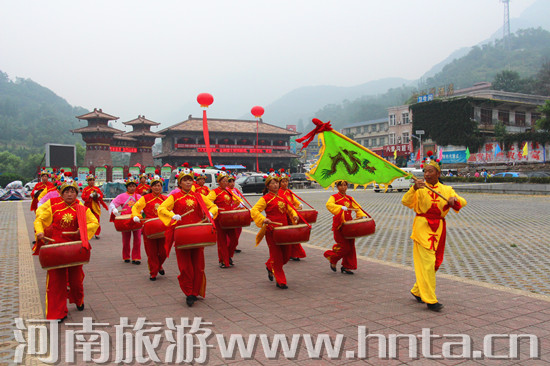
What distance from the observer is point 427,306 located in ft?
15.6

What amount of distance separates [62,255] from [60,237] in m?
0.44

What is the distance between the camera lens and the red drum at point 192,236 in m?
4.90

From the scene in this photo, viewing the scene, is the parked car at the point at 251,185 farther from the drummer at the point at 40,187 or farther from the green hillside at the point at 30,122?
the green hillside at the point at 30,122

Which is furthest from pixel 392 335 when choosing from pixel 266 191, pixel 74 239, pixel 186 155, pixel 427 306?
pixel 186 155

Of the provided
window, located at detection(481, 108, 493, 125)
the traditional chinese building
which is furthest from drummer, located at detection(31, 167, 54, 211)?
window, located at detection(481, 108, 493, 125)

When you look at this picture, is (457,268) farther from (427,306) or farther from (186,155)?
(186,155)

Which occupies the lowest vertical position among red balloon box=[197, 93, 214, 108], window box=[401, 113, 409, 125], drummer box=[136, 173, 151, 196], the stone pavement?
the stone pavement

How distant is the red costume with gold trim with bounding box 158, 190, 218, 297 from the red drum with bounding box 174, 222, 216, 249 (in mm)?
266

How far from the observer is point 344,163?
6.00 m

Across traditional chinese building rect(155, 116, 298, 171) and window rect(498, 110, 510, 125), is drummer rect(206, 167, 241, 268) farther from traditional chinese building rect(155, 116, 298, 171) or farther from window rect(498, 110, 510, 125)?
window rect(498, 110, 510, 125)

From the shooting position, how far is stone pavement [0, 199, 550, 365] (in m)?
3.63

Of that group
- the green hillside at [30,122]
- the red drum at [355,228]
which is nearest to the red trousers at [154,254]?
the red drum at [355,228]

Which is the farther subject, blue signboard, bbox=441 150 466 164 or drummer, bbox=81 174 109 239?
blue signboard, bbox=441 150 466 164

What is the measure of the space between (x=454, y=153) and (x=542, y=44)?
108697mm
